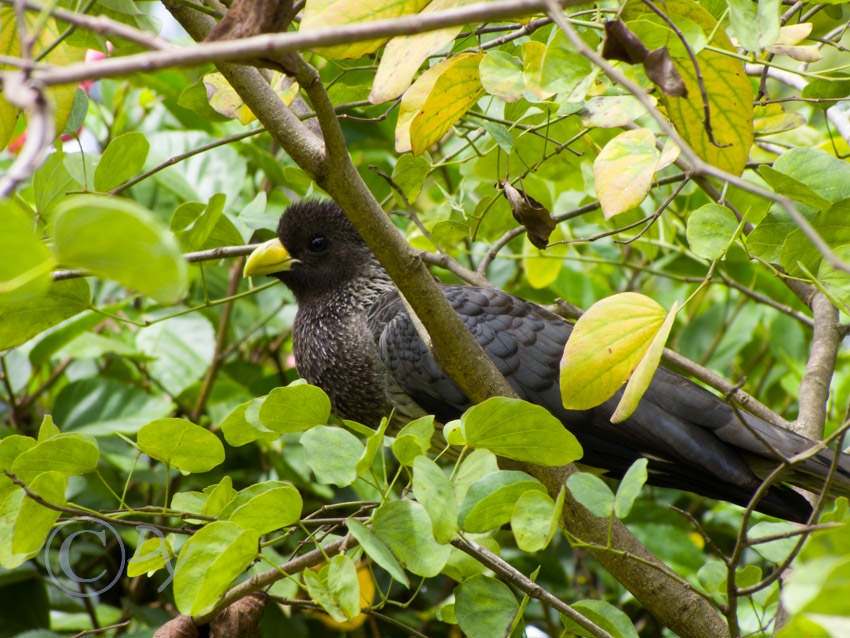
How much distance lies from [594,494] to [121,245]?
29.8 inches

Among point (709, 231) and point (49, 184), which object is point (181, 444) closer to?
point (49, 184)

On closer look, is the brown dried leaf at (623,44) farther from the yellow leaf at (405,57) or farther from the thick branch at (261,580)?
the thick branch at (261,580)

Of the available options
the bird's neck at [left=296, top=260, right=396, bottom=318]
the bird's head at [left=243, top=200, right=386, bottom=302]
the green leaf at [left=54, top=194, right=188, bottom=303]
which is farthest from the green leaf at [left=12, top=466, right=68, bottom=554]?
the bird's neck at [left=296, top=260, right=396, bottom=318]

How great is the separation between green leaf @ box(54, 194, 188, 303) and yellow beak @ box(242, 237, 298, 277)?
1900mm

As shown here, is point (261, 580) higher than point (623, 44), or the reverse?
point (623, 44)

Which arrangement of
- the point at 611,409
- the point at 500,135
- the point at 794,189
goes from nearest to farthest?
the point at 794,189, the point at 500,135, the point at 611,409

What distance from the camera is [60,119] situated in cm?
169

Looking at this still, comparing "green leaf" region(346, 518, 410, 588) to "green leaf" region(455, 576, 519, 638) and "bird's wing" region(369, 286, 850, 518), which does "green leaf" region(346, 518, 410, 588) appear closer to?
"green leaf" region(455, 576, 519, 638)

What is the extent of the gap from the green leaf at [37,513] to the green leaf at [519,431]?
0.61 m

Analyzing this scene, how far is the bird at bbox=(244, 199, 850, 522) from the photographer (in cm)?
223

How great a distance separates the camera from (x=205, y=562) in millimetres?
1257

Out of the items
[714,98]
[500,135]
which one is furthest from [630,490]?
[500,135]

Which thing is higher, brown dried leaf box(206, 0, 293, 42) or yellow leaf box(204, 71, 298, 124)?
brown dried leaf box(206, 0, 293, 42)

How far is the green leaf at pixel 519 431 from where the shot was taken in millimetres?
1293
